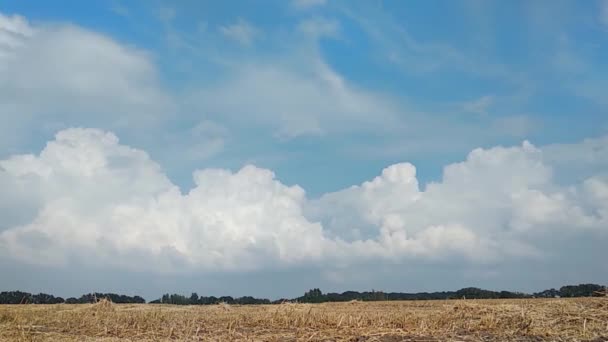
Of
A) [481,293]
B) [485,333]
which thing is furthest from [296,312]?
[481,293]

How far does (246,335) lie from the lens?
17.3 meters

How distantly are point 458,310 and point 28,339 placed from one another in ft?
46.1

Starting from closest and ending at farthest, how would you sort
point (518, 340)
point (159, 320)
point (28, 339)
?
point (28, 339) → point (518, 340) → point (159, 320)

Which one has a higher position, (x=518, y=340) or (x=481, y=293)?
(x=481, y=293)

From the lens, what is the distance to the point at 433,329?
17984 millimetres

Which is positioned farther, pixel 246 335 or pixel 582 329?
pixel 582 329

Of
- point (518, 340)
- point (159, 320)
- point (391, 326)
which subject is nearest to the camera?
point (518, 340)

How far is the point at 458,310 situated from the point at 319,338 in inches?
302

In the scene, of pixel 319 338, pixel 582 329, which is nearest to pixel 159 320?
pixel 319 338

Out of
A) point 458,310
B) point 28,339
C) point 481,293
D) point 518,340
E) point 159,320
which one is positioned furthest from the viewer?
point 481,293

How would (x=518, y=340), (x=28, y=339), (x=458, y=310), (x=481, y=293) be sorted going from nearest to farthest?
(x=28, y=339), (x=518, y=340), (x=458, y=310), (x=481, y=293)

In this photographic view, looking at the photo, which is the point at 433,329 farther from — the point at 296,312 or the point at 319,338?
the point at 296,312

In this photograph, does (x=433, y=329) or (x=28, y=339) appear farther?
(x=433, y=329)

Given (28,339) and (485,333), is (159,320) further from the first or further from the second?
(485,333)
